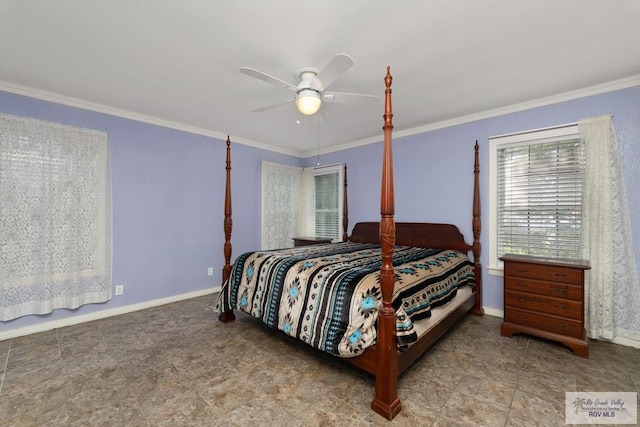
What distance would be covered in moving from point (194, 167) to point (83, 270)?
1.77 meters

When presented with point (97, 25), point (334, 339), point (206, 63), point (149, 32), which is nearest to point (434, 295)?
point (334, 339)

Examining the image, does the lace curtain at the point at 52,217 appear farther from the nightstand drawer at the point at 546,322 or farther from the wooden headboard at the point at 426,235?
the nightstand drawer at the point at 546,322

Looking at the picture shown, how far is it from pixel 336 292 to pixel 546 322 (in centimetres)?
202

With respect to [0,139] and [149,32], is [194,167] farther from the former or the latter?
[149,32]

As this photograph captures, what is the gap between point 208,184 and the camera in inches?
163

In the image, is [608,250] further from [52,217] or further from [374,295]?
[52,217]

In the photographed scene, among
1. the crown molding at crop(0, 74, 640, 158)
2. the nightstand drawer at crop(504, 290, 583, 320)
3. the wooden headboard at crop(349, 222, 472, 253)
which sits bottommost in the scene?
the nightstand drawer at crop(504, 290, 583, 320)

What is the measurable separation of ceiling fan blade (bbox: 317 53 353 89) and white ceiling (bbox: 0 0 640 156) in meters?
0.22

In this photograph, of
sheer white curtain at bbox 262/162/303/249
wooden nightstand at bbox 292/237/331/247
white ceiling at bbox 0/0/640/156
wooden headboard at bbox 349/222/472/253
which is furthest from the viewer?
sheer white curtain at bbox 262/162/303/249

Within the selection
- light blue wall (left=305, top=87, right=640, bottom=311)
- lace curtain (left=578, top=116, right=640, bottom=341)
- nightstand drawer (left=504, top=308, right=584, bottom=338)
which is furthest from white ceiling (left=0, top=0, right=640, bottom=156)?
nightstand drawer (left=504, top=308, right=584, bottom=338)

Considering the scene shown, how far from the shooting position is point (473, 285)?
10.6 feet

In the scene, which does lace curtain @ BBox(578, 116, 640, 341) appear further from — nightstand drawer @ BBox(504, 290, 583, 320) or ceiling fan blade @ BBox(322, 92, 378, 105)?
ceiling fan blade @ BBox(322, 92, 378, 105)

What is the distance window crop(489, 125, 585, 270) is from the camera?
285 centimetres

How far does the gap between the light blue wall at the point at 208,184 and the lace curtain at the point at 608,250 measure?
11 cm
